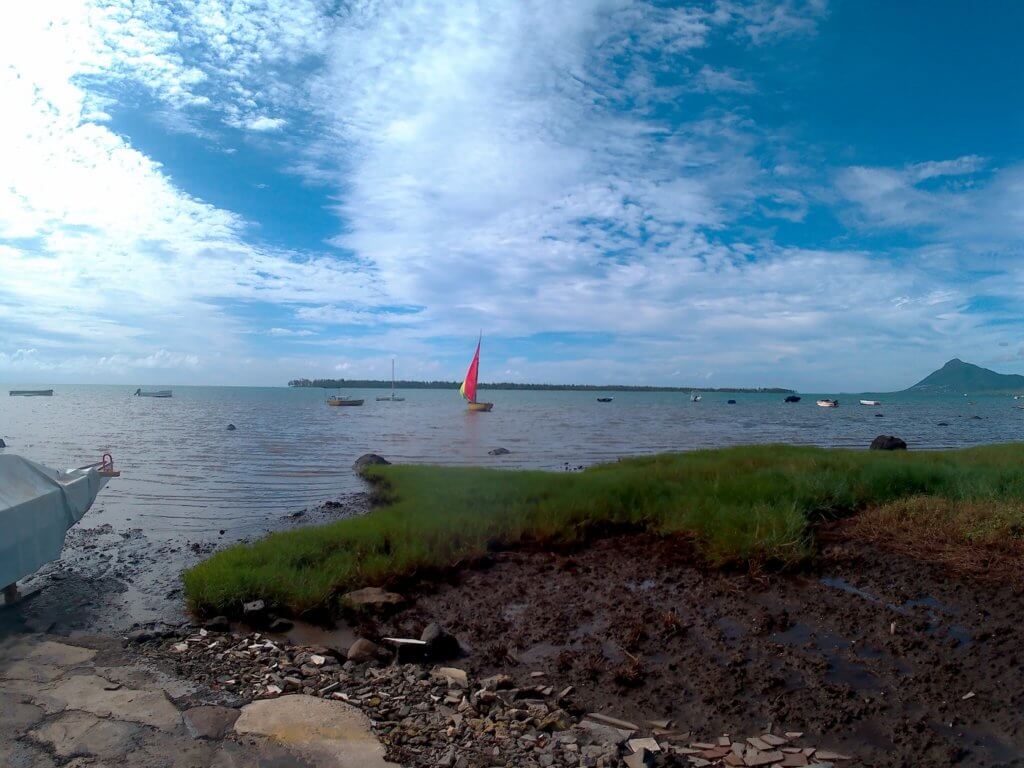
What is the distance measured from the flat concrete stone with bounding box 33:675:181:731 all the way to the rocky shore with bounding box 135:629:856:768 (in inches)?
18.1

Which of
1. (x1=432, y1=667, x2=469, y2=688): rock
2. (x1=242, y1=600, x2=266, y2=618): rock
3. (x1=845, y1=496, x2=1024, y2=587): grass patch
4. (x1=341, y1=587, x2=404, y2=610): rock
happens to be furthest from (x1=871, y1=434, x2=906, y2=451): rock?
(x1=242, y1=600, x2=266, y2=618): rock

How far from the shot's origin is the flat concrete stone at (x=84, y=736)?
14.4 ft

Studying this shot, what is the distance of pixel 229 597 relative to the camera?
7.91 metres

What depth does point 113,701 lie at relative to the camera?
520 centimetres

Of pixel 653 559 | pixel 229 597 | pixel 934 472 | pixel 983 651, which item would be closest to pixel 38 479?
pixel 229 597

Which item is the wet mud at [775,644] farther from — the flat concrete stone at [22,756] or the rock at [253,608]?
the flat concrete stone at [22,756]

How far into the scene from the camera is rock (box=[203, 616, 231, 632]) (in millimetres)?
7296

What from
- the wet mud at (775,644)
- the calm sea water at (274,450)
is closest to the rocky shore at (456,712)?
the wet mud at (775,644)

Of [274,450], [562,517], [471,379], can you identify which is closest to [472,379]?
[471,379]

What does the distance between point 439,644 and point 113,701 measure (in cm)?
292

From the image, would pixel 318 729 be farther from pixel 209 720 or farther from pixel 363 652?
pixel 363 652

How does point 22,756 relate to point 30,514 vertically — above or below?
below

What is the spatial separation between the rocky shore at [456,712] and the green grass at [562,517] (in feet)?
5.01

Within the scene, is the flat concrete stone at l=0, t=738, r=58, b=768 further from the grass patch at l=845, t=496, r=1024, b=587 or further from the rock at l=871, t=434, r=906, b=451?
the rock at l=871, t=434, r=906, b=451
